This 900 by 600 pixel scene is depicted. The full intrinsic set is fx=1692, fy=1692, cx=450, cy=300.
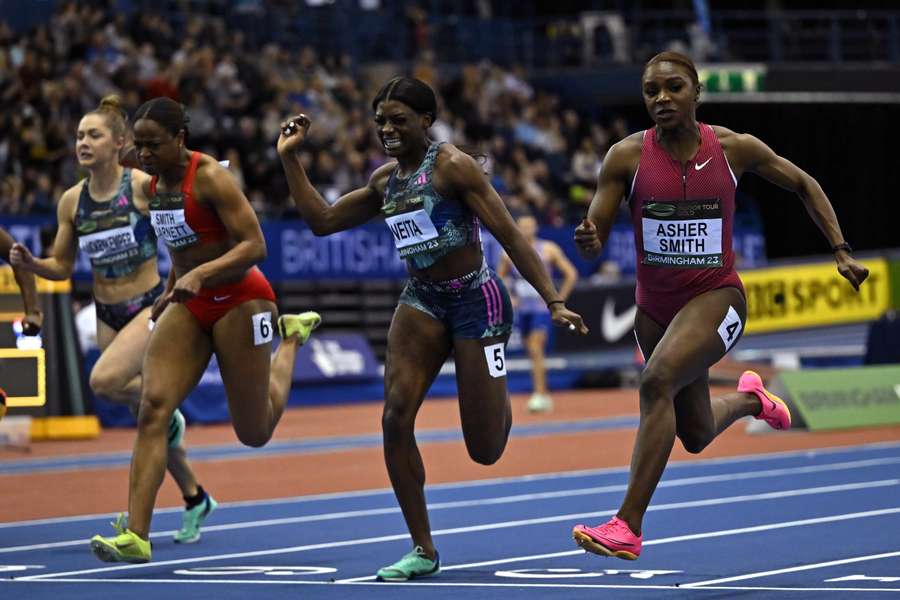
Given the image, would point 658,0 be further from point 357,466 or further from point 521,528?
point 521,528

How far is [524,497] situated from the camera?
12508 millimetres

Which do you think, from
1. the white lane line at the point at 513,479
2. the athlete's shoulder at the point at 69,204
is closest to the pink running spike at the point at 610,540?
the athlete's shoulder at the point at 69,204

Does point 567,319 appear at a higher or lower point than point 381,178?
lower

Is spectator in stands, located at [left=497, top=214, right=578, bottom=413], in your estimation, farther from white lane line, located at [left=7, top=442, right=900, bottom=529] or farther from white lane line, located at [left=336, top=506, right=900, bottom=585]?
white lane line, located at [left=336, top=506, right=900, bottom=585]

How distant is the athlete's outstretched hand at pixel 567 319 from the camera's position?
763cm

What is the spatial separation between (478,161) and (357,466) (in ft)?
23.5

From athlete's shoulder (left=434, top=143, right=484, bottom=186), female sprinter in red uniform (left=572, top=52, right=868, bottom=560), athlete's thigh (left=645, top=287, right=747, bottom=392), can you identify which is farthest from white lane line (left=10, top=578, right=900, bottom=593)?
athlete's shoulder (left=434, top=143, right=484, bottom=186)

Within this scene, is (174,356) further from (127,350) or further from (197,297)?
(127,350)

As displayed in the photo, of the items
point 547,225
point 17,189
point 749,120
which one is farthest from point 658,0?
point 17,189

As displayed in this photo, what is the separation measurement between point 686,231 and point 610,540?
156cm

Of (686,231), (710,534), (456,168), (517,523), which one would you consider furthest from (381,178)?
(517,523)

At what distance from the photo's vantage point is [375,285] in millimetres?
25469

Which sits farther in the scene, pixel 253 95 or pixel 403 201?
pixel 253 95

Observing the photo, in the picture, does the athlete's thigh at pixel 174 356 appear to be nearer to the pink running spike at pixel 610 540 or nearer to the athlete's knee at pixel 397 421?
the athlete's knee at pixel 397 421
